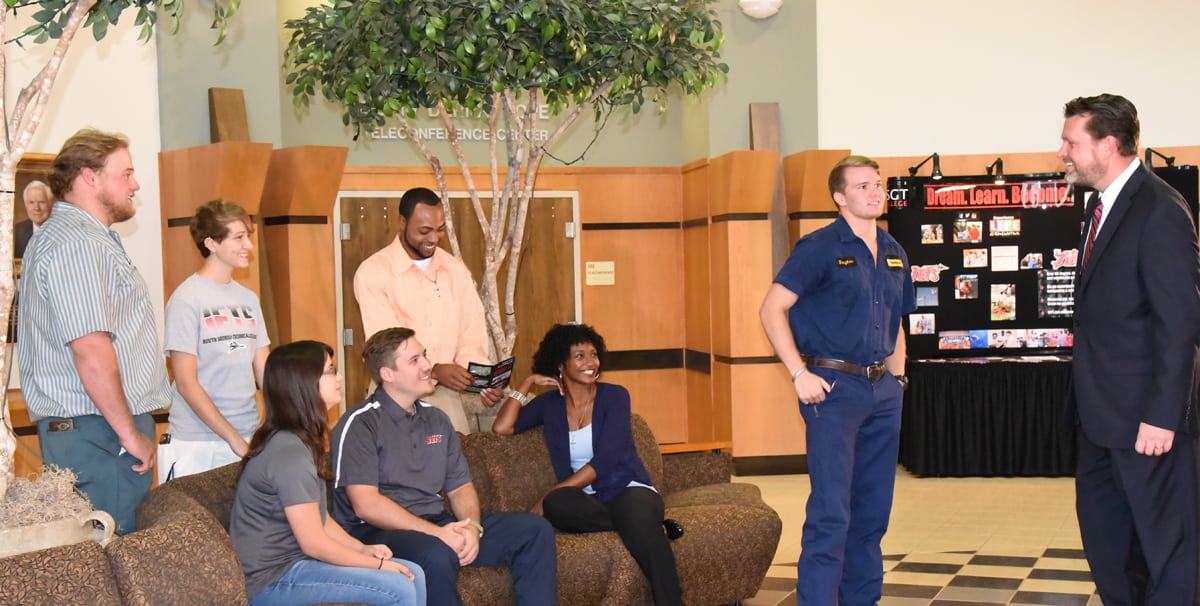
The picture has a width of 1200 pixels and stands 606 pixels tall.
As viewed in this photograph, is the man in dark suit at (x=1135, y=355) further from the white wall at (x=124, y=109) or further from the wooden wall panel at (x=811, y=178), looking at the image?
the white wall at (x=124, y=109)

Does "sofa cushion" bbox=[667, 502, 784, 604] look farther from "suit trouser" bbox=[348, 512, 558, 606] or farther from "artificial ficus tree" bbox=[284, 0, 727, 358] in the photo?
"artificial ficus tree" bbox=[284, 0, 727, 358]

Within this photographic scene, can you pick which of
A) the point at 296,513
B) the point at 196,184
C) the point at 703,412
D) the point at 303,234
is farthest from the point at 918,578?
the point at 196,184

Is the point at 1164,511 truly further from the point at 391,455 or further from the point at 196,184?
the point at 196,184

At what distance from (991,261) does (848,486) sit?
4382mm

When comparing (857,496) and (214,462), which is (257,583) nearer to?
(214,462)

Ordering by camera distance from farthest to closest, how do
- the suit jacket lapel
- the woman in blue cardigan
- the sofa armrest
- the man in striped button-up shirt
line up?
1. the sofa armrest
2. the woman in blue cardigan
3. the suit jacket lapel
4. the man in striped button-up shirt

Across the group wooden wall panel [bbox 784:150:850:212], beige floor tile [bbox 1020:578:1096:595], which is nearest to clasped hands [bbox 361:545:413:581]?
beige floor tile [bbox 1020:578:1096:595]

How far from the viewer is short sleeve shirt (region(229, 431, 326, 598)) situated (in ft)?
11.0

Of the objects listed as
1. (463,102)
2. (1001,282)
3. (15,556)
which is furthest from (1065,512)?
(15,556)

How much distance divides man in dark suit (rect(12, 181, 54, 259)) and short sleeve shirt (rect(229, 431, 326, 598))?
299 centimetres

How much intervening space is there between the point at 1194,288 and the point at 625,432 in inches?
85.4

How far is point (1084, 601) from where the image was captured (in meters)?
4.79

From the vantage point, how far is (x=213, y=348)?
4090 mm

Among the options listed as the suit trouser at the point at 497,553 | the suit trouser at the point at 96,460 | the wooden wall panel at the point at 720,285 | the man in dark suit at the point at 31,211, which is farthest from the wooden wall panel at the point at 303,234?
the suit trouser at the point at 96,460
